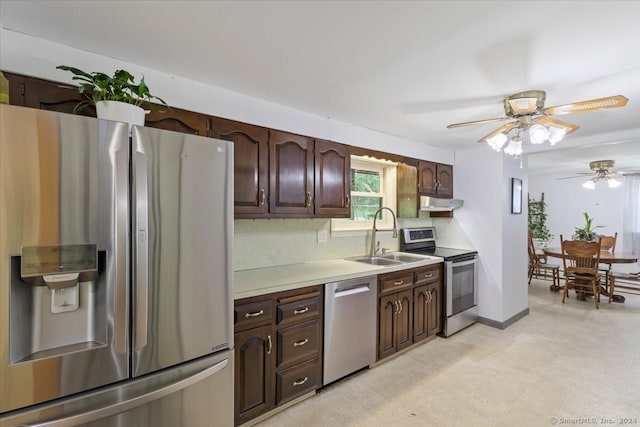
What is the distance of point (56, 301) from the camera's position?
1.14 m

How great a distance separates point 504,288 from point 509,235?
25.5 inches

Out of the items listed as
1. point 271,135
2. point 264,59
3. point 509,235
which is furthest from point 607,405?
point 264,59

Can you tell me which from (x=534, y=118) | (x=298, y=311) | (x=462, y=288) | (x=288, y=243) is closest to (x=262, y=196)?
(x=288, y=243)

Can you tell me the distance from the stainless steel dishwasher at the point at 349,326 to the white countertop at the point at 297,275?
0.22 ft

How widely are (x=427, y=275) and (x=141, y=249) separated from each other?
8.72 feet

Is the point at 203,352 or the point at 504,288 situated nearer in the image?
the point at 203,352

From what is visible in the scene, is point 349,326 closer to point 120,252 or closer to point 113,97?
point 120,252

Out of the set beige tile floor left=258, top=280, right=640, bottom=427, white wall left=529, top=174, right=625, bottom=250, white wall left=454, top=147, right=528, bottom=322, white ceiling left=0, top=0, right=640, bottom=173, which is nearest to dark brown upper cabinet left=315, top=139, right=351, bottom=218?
white ceiling left=0, top=0, right=640, bottom=173

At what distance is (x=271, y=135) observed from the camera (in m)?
2.28

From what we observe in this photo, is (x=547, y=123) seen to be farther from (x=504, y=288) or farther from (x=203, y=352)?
(x=203, y=352)

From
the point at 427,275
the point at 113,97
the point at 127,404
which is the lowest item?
the point at 127,404

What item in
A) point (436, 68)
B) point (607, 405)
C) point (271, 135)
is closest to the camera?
point (436, 68)

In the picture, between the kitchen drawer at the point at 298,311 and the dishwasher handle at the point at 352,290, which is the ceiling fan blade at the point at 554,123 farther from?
the kitchen drawer at the point at 298,311

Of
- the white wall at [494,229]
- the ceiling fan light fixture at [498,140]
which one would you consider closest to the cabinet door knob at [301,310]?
the ceiling fan light fixture at [498,140]
